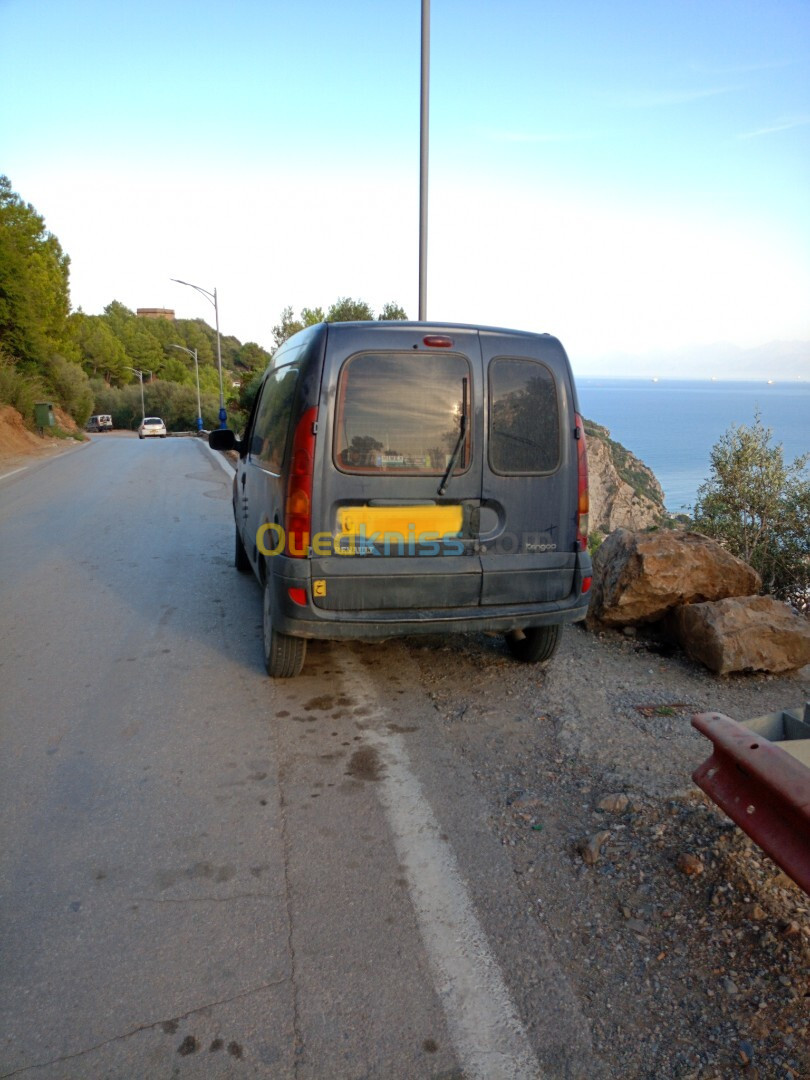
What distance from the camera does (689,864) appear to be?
278 centimetres

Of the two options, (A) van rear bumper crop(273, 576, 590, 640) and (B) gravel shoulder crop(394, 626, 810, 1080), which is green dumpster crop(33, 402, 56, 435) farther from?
(B) gravel shoulder crop(394, 626, 810, 1080)

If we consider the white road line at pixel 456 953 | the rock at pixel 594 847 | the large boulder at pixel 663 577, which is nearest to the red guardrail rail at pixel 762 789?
the rock at pixel 594 847

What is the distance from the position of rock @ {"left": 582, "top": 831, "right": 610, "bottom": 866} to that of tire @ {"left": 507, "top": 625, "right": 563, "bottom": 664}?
1.86 m

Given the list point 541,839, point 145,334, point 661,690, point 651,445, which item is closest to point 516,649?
point 661,690

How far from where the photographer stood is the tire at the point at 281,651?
466 centimetres

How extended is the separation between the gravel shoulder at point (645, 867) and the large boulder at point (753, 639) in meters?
0.12

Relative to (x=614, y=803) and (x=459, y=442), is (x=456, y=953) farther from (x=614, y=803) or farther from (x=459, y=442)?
(x=459, y=442)

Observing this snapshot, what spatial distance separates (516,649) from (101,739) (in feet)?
8.65

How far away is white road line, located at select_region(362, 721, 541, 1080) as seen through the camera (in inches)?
82.4

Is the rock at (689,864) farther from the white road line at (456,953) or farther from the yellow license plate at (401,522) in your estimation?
the yellow license plate at (401,522)

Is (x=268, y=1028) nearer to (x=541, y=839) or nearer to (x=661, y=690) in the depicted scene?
(x=541, y=839)

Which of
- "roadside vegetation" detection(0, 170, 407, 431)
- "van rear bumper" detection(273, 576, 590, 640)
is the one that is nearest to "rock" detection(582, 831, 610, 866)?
"van rear bumper" detection(273, 576, 590, 640)

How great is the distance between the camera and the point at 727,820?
304 cm

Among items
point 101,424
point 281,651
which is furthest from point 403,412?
point 101,424
